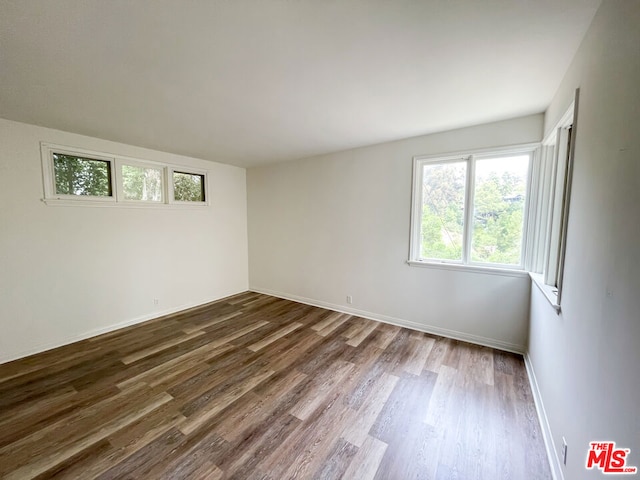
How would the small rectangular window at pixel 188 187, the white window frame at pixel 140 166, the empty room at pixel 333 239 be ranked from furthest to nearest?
1. the small rectangular window at pixel 188 187
2. the white window frame at pixel 140 166
3. the empty room at pixel 333 239

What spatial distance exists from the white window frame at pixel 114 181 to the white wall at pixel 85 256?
0.20 ft

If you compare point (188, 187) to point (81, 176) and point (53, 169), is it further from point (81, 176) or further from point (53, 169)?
point (53, 169)

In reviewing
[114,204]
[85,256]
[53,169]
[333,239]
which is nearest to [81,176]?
[53,169]

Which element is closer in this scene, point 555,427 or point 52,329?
point 555,427

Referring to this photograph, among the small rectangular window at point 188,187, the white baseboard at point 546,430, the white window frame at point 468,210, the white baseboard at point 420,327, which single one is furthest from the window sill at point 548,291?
the small rectangular window at point 188,187

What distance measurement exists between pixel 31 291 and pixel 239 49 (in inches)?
139

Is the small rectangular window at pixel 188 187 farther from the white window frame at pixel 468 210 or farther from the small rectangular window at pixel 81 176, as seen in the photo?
the white window frame at pixel 468 210

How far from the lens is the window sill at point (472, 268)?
278cm

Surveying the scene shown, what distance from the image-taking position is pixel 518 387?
225 cm

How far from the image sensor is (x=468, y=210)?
303 centimetres

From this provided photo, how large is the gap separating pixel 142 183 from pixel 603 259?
478 cm

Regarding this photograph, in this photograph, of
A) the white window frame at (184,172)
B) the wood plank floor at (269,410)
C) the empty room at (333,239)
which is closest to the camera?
the empty room at (333,239)

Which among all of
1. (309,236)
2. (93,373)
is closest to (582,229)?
(309,236)

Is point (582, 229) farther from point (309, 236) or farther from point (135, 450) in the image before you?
point (309, 236)
